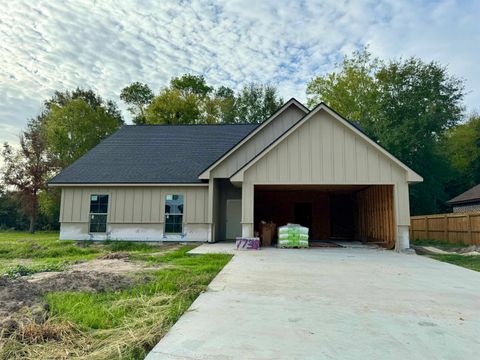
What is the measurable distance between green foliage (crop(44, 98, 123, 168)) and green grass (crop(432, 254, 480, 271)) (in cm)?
2850

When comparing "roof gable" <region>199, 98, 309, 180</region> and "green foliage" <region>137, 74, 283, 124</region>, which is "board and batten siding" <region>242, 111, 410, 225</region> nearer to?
"roof gable" <region>199, 98, 309, 180</region>

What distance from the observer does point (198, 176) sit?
14.8 meters

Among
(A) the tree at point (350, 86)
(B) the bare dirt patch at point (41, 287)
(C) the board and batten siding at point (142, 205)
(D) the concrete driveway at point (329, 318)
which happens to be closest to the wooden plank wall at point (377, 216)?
(D) the concrete driveway at point (329, 318)

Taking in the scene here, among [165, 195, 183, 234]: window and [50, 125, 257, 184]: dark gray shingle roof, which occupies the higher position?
[50, 125, 257, 184]: dark gray shingle roof

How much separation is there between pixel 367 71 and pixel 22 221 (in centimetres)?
3908

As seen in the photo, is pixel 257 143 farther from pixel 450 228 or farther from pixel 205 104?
pixel 205 104

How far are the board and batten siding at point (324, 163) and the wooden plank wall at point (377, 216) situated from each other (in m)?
1.15

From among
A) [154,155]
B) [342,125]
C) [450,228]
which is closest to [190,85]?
[154,155]

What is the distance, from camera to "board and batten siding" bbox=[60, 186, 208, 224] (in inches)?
590

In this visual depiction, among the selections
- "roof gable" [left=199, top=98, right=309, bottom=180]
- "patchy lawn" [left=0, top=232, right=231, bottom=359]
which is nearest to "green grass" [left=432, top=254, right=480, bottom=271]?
"patchy lawn" [left=0, top=232, right=231, bottom=359]

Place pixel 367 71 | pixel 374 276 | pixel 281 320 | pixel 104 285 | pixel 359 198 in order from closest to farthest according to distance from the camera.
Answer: pixel 281 320
pixel 104 285
pixel 374 276
pixel 359 198
pixel 367 71

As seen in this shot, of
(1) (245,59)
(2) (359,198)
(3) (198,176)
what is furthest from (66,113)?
(2) (359,198)

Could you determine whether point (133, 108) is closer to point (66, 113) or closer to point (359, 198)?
point (66, 113)

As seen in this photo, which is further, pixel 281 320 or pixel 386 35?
pixel 386 35
